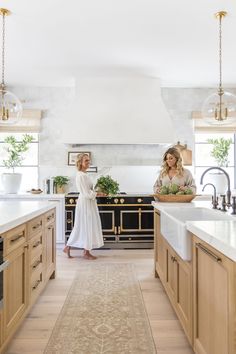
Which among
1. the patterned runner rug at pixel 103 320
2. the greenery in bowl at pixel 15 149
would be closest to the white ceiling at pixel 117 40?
the greenery in bowl at pixel 15 149

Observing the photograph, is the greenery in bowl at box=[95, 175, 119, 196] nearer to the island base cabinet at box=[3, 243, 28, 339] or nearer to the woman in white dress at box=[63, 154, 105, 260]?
the woman in white dress at box=[63, 154, 105, 260]

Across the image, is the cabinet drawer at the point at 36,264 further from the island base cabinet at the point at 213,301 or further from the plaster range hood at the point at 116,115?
the plaster range hood at the point at 116,115

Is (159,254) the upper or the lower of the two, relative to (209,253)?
lower

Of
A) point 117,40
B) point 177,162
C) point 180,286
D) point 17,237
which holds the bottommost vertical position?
point 180,286

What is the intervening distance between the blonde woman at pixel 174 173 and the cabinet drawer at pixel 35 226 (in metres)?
1.35

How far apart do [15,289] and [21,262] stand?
0.21 metres

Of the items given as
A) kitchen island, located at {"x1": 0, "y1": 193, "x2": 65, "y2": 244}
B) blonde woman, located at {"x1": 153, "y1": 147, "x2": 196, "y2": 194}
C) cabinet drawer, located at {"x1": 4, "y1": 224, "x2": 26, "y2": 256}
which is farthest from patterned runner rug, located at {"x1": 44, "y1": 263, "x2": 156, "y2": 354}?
kitchen island, located at {"x1": 0, "y1": 193, "x2": 65, "y2": 244}

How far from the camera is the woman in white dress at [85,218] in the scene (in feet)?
14.4

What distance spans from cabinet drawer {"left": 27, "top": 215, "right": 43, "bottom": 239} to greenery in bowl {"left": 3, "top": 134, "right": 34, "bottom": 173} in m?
2.97

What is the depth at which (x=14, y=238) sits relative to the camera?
2111 millimetres

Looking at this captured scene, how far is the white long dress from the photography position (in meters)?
4.38

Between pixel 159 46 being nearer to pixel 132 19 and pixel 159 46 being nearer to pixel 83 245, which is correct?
pixel 132 19

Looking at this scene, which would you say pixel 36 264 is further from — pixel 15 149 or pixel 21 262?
pixel 15 149

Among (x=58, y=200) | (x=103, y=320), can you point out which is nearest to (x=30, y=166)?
(x=58, y=200)
